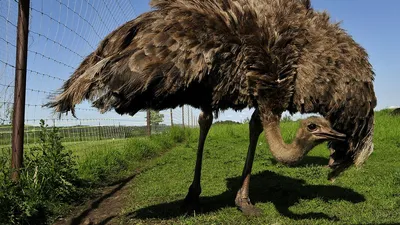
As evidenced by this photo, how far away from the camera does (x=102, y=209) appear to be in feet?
16.9

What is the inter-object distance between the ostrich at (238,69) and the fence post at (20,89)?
0.60 metres

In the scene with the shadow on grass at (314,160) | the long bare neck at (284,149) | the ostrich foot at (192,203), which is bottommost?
the ostrich foot at (192,203)

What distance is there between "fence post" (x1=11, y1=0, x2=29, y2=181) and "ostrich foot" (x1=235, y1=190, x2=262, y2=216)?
2.24 m

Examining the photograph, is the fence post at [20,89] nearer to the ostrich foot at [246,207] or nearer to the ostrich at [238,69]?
the ostrich at [238,69]

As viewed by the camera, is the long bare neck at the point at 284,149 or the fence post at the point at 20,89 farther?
the fence post at the point at 20,89

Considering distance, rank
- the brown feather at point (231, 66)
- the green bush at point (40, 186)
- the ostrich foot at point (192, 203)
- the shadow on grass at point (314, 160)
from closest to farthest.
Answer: the brown feather at point (231, 66), the green bush at point (40, 186), the ostrich foot at point (192, 203), the shadow on grass at point (314, 160)

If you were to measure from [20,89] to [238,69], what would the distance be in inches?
86.4

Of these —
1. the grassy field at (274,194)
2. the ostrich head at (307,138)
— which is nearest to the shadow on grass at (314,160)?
the grassy field at (274,194)

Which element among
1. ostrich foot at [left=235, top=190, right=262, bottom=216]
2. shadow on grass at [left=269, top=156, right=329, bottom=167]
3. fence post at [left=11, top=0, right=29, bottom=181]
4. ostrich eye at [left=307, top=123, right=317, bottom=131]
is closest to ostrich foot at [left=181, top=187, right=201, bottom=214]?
ostrich foot at [left=235, top=190, right=262, bottom=216]

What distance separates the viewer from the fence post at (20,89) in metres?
4.59

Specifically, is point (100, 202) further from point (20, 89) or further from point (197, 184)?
point (20, 89)

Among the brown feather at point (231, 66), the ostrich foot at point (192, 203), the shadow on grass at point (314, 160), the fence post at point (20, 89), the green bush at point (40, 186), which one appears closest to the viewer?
the brown feather at point (231, 66)

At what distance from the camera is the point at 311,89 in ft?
13.5

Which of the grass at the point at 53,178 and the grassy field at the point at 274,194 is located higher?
the grass at the point at 53,178
